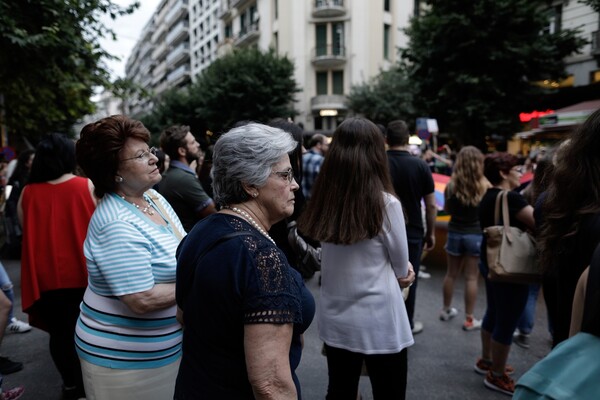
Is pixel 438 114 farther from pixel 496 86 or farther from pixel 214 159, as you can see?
pixel 214 159

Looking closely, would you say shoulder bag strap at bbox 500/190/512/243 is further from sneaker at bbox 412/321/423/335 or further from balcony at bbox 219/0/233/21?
balcony at bbox 219/0/233/21

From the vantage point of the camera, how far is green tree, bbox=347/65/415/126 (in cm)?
2498

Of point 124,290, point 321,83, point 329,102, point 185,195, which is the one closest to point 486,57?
point 329,102

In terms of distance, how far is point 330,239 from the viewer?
221 centimetres

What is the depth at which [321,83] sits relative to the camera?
95.9ft

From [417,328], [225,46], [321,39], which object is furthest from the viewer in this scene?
[225,46]

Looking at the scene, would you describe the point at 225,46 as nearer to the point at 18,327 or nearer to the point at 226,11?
the point at 226,11

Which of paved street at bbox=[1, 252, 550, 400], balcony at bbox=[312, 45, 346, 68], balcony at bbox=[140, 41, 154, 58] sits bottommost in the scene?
paved street at bbox=[1, 252, 550, 400]

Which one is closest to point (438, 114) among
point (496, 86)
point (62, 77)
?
point (496, 86)

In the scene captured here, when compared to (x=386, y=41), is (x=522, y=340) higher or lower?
lower

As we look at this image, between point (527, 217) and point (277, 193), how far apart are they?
2.42 meters

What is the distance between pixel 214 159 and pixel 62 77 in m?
7.24

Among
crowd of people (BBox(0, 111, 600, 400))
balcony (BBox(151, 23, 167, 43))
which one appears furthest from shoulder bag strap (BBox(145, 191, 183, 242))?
balcony (BBox(151, 23, 167, 43))

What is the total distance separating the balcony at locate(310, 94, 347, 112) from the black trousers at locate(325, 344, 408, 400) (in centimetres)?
2650
